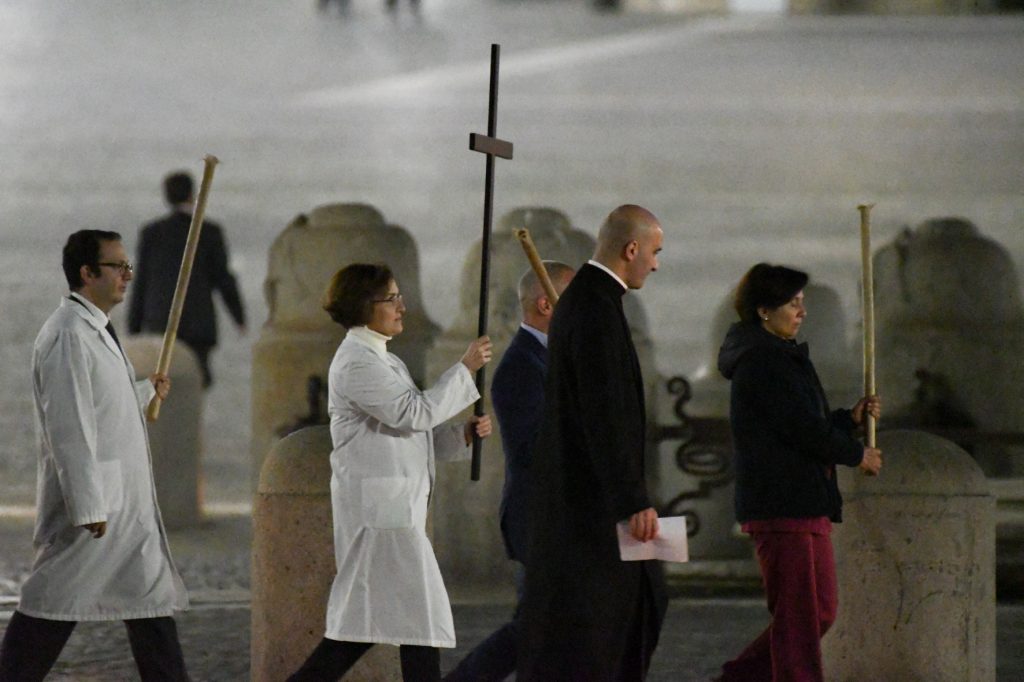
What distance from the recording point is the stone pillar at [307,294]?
36.2ft

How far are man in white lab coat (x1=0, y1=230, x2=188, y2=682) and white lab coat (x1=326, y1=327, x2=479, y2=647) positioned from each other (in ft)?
1.64

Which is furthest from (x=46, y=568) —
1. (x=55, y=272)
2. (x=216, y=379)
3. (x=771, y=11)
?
(x=771, y=11)

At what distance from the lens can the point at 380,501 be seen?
243 inches

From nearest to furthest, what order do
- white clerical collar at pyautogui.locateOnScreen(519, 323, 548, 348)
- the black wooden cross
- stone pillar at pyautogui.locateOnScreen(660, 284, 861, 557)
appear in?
1. the black wooden cross
2. white clerical collar at pyautogui.locateOnScreen(519, 323, 548, 348)
3. stone pillar at pyautogui.locateOnScreen(660, 284, 861, 557)

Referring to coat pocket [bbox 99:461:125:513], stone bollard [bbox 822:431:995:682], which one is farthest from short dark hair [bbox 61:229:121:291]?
stone bollard [bbox 822:431:995:682]

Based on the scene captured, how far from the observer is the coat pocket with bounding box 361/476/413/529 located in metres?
6.18

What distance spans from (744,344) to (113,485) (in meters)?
1.87

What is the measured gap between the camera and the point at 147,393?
6.62 meters

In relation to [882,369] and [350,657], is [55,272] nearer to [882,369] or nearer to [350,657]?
[882,369]

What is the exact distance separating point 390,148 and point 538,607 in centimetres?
1732

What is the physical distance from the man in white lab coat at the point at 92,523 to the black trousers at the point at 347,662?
38 centimetres

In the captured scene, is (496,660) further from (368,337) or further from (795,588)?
(368,337)

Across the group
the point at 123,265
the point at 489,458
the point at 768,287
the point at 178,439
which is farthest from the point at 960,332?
the point at 123,265

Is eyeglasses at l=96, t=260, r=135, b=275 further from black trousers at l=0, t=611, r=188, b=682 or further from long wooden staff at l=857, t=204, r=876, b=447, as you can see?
long wooden staff at l=857, t=204, r=876, b=447
